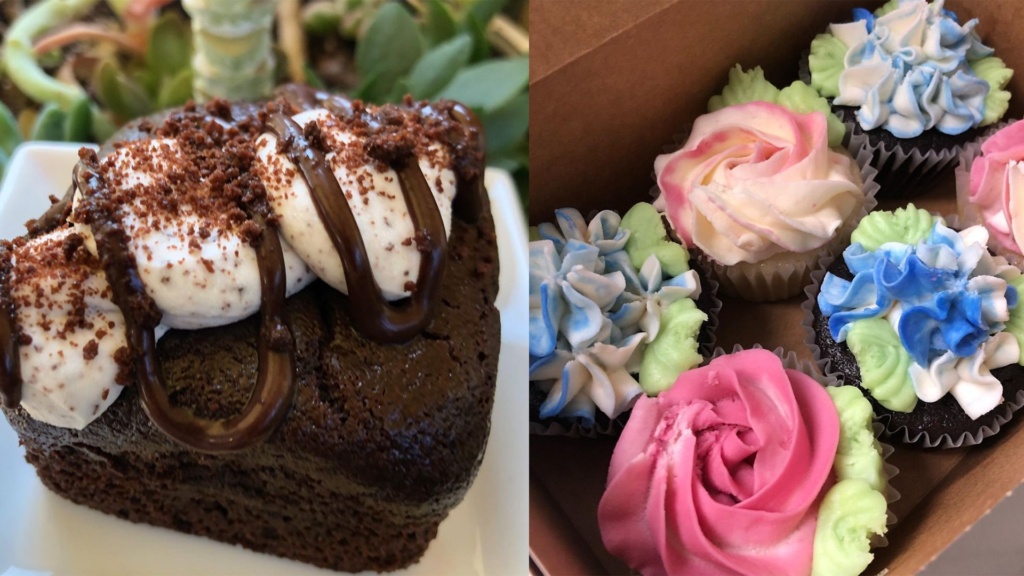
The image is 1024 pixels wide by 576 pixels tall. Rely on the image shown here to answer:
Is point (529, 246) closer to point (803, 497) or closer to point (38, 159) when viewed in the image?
point (803, 497)

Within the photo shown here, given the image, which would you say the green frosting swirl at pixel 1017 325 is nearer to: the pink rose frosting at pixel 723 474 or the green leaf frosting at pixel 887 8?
the pink rose frosting at pixel 723 474

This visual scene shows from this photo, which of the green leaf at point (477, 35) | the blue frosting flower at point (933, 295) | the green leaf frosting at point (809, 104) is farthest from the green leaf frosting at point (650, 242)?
the green leaf at point (477, 35)

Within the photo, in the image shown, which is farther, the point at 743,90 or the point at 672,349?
the point at 743,90

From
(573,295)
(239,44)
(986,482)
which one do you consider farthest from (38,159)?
(986,482)

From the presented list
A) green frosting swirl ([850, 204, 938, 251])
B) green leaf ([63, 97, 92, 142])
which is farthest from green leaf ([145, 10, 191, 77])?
green frosting swirl ([850, 204, 938, 251])

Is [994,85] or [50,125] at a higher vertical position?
[50,125]

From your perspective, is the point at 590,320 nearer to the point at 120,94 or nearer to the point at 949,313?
the point at 949,313

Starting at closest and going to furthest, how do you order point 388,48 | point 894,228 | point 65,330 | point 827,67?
point 65,330 < point 894,228 < point 827,67 < point 388,48

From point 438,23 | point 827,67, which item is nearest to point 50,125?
point 438,23
